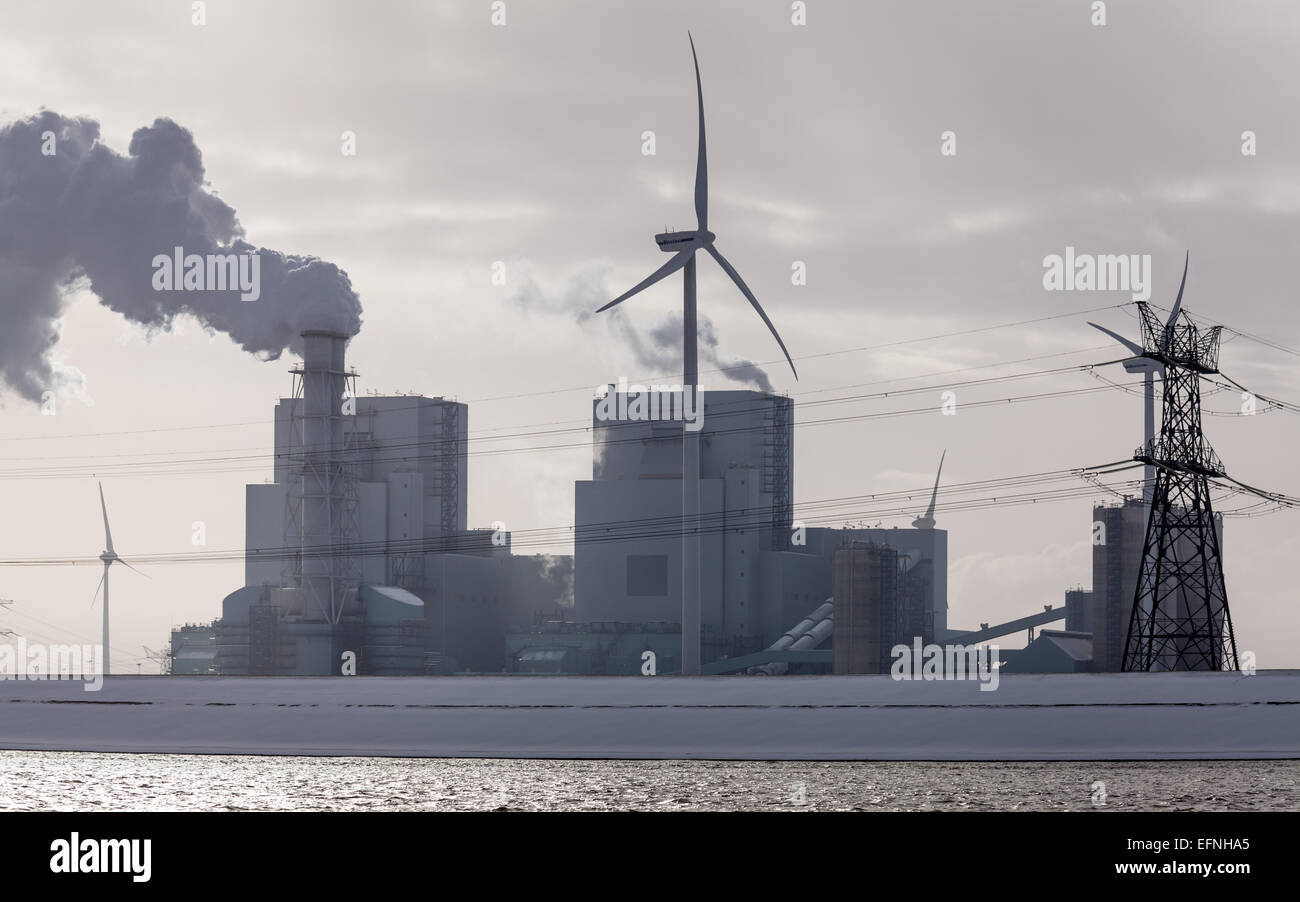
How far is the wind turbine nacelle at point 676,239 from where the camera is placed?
57.2 meters

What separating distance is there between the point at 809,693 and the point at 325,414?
7409 centimetres

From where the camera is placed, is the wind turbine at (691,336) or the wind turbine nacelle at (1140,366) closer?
the wind turbine at (691,336)

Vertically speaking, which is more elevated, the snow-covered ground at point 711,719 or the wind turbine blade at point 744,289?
the wind turbine blade at point 744,289

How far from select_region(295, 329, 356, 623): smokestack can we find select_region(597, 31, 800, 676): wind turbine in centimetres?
4427

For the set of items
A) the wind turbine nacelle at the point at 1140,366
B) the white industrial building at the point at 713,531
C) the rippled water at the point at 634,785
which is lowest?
the rippled water at the point at 634,785

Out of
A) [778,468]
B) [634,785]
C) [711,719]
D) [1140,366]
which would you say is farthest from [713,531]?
[634,785]

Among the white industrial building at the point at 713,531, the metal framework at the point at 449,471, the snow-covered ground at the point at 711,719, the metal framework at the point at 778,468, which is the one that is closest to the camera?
the snow-covered ground at the point at 711,719

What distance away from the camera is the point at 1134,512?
10894cm

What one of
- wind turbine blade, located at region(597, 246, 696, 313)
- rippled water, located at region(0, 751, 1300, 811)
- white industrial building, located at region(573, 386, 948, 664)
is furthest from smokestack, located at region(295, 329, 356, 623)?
rippled water, located at region(0, 751, 1300, 811)

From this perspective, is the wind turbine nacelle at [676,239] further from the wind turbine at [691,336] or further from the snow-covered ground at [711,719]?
the snow-covered ground at [711,719]

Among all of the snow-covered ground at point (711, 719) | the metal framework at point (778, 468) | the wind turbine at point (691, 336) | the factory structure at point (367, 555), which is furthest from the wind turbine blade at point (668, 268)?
the metal framework at point (778, 468)

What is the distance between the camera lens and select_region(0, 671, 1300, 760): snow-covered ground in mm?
26109
